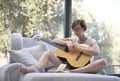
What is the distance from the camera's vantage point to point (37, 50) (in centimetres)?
327

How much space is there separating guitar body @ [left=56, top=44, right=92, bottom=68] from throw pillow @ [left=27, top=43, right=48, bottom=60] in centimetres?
23

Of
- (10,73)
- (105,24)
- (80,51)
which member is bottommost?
(10,73)

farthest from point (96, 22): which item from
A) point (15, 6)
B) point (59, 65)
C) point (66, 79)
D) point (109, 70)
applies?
point (66, 79)

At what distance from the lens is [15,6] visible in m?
4.50

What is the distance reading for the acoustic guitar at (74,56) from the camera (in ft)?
10.1

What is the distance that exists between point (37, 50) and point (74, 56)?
0.48 meters

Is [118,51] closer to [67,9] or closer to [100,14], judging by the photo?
[100,14]

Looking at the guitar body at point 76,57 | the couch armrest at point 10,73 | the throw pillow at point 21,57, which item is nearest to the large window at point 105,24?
the guitar body at point 76,57

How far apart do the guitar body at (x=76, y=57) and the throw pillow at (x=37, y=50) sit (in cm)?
23

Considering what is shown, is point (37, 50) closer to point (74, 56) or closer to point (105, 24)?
point (74, 56)

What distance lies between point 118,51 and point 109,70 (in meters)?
0.36

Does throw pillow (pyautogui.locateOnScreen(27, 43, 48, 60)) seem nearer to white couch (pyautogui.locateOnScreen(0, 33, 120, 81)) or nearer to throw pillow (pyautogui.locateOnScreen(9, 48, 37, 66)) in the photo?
throw pillow (pyautogui.locateOnScreen(9, 48, 37, 66))

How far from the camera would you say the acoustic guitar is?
→ 3079 mm

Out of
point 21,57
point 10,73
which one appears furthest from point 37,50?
point 10,73
